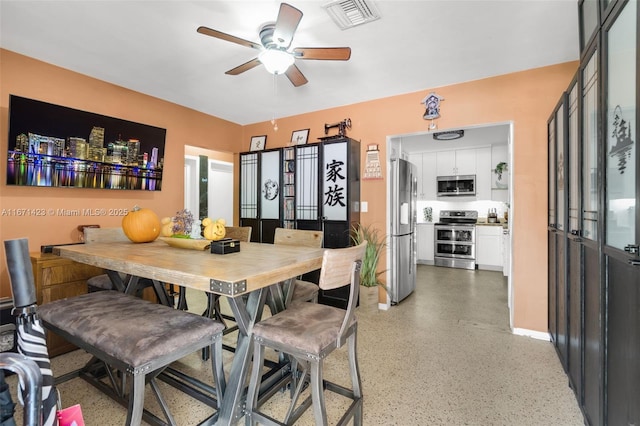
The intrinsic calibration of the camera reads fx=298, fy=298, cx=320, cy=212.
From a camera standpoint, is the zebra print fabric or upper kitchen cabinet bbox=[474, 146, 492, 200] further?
upper kitchen cabinet bbox=[474, 146, 492, 200]

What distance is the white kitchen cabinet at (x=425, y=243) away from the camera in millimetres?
6480

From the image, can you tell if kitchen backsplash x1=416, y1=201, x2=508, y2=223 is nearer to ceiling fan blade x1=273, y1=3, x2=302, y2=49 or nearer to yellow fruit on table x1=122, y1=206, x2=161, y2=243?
ceiling fan blade x1=273, y1=3, x2=302, y2=49

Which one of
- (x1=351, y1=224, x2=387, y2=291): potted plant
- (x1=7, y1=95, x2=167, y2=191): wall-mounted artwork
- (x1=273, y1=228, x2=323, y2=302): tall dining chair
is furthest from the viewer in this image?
(x1=351, y1=224, x2=387, y2=291): potted plant

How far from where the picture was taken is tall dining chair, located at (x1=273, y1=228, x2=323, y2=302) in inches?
87.0

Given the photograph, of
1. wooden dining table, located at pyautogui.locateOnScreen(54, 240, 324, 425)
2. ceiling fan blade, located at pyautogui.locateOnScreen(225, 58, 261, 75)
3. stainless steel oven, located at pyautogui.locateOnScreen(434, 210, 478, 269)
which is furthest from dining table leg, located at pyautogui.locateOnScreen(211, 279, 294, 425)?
stainless steel oven, located at pyautogui.locateOnScreen(434, 210, 478, 269)

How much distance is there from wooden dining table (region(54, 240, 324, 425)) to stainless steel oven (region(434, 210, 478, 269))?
5203mm

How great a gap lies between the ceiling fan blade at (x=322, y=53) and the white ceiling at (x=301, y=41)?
0.27 meters

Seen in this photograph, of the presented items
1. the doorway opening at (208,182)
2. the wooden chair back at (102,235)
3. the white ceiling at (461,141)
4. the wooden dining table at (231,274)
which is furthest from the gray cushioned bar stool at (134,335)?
the white ceiling at (461,141)

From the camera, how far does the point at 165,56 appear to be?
2750 millimetres

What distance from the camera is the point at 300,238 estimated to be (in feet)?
8.38

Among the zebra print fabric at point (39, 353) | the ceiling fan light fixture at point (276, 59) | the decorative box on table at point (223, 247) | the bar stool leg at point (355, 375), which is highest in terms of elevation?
the ceiling fan light fixture at point (276, 59)

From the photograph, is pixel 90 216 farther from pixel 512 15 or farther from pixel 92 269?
pixel 512 15

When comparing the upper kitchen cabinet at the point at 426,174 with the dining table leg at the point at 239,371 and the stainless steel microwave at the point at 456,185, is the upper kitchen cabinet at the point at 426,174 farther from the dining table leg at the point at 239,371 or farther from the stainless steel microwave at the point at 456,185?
the dining table leg at the point at 239,371

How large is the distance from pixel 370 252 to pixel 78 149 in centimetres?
333
